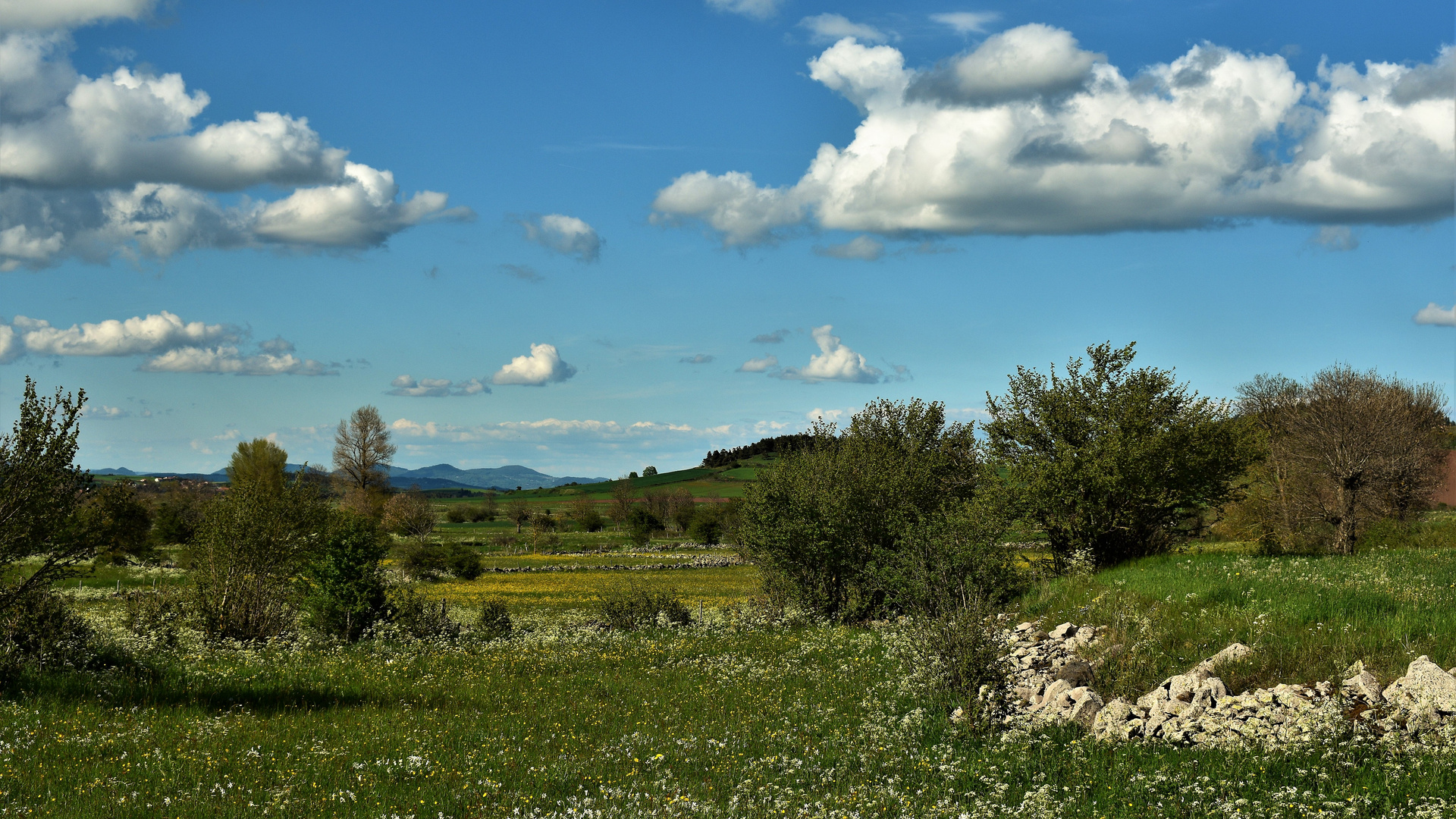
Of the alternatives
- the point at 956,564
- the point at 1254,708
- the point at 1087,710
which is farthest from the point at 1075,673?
the point at 956,564

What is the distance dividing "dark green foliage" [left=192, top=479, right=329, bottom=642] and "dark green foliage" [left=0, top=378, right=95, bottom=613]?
7.61 meters

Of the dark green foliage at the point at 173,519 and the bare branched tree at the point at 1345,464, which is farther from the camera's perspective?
the dark green foliage at the point at 173,519

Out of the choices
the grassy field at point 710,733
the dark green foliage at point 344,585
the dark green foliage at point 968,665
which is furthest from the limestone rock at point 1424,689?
the dark green foliage at point 344,585

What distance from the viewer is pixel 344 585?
27.7m

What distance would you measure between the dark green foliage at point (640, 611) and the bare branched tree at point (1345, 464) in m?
35.6

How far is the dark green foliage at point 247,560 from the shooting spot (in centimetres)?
2505

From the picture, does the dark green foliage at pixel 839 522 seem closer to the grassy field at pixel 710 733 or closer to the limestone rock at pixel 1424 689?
the grassy field at pixel 710 733

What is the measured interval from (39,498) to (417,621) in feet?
41.9

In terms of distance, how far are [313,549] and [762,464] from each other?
726 inches

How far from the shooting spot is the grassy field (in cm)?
1029

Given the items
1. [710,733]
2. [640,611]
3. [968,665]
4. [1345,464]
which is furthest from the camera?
[1345,464]

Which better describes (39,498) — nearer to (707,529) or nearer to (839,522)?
(839,522)

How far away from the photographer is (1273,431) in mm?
63375

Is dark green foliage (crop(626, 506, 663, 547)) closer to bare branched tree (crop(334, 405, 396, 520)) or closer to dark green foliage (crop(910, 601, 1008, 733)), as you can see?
→ bare branched tree (crop(334, 405, 396, 520))
